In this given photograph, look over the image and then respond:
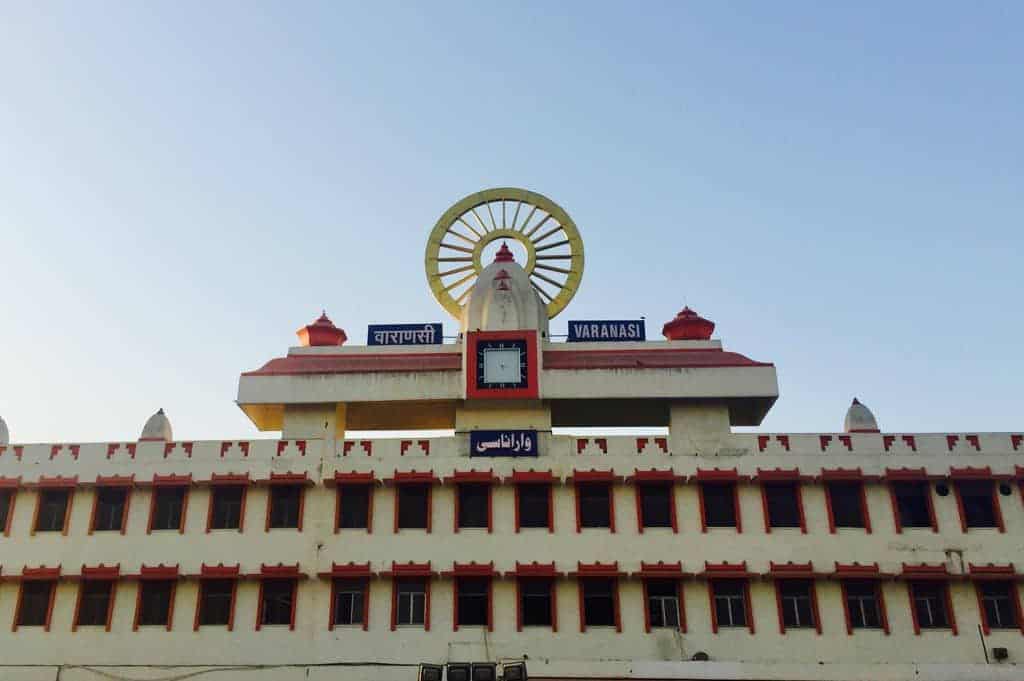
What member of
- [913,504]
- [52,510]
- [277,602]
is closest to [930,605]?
[913,504]

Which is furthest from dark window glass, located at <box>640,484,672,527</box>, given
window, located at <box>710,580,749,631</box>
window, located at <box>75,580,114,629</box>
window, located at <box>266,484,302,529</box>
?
window, located at <box>75,580,114,629</box>

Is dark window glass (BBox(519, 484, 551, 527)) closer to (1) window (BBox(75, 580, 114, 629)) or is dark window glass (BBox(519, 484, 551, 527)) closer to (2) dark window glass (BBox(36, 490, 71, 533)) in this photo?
(1) window (BBox(75, 580, 114, 629))

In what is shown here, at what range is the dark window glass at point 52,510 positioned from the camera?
1300 inches

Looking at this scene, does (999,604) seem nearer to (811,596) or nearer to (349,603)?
(811,596)

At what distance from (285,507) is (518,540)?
29.5ft

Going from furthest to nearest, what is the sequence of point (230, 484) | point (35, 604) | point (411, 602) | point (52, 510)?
point (52, 510) → point (230, 484) → point (35, 604) → point (411, 602)

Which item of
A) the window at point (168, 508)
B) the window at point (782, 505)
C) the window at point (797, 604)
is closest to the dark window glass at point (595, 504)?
the window at point (782, 505)

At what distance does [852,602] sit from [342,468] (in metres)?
19.3

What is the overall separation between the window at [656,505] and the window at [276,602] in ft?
43.0

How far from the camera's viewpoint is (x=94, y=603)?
104 ft

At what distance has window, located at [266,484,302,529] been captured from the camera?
3256 cm

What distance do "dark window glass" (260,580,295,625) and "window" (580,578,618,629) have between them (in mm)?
10610

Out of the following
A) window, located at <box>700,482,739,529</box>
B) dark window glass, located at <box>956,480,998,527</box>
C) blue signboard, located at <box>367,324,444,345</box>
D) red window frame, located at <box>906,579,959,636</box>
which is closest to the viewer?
red window frame, located at <box>906,579,959,636</box>

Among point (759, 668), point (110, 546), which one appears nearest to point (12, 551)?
point (110, 546)
